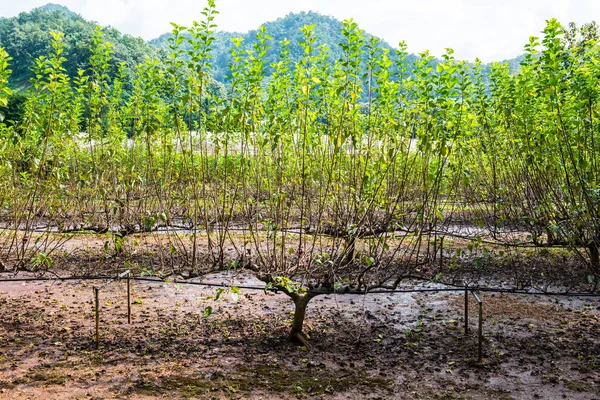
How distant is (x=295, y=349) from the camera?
4891mm

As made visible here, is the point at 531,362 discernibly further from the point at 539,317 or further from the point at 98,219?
the point at 98,219

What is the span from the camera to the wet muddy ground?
412cm

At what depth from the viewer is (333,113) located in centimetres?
650

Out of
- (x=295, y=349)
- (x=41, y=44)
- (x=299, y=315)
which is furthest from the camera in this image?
(x=41, y=44)

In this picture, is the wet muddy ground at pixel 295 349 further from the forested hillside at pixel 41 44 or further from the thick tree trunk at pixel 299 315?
the forested hillside at pixel 41 44

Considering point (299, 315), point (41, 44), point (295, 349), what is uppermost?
point (41, 44)

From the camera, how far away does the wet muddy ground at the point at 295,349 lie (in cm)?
412

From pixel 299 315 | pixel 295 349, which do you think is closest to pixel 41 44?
pixel 299 315

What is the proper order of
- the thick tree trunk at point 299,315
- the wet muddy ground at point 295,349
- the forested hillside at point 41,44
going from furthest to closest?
the forested hillside at point 41,44, the thick tree trunk at point 299,315, the wet muddy ground at point 295,349

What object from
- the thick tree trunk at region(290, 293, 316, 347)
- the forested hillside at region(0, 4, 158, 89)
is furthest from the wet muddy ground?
the forested hillside at region(0, 4, 158, 89)

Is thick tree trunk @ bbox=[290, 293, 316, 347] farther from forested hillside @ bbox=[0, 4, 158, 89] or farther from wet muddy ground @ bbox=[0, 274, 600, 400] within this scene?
forested hillside @ bbox=[0, 4, 158, 89]

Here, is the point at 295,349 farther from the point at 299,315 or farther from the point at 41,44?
the point at 41,44

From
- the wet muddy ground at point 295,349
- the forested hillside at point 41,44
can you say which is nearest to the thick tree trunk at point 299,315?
the wet muddy ground at point 295,349

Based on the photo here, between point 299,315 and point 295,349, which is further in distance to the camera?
point 299,315
